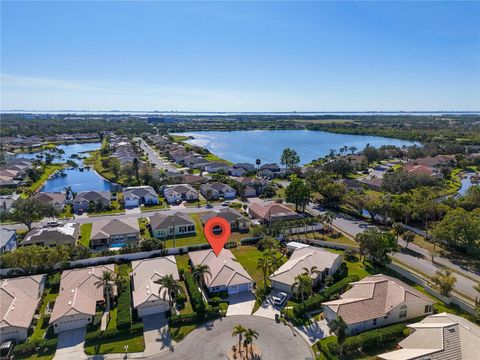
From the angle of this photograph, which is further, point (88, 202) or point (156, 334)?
point (88, 202)

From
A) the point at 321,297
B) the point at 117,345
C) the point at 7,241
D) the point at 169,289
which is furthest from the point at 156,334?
the point at 7,241

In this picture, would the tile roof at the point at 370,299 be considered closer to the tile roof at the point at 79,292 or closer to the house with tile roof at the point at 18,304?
the tile roof at the point at 79,292

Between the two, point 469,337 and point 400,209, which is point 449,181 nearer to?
point 400,209

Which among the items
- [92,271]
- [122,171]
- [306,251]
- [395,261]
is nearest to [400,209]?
[395,261]

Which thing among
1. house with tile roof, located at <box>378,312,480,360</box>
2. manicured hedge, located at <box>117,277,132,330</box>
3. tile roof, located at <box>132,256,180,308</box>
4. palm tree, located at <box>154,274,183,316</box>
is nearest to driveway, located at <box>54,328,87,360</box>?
manicured hedge, located at <box>117,277,132,330</box>

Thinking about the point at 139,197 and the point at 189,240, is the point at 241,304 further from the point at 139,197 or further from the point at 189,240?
the point at 139,197

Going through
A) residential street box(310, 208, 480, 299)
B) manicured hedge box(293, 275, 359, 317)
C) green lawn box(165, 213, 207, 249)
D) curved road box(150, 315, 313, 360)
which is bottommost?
green lawn box(165, 213, 207, 249)

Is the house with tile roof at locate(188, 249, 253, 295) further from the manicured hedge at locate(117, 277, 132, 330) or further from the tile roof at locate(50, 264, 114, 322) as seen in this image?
the tile roof at locate(50, 264, 114, 322)
